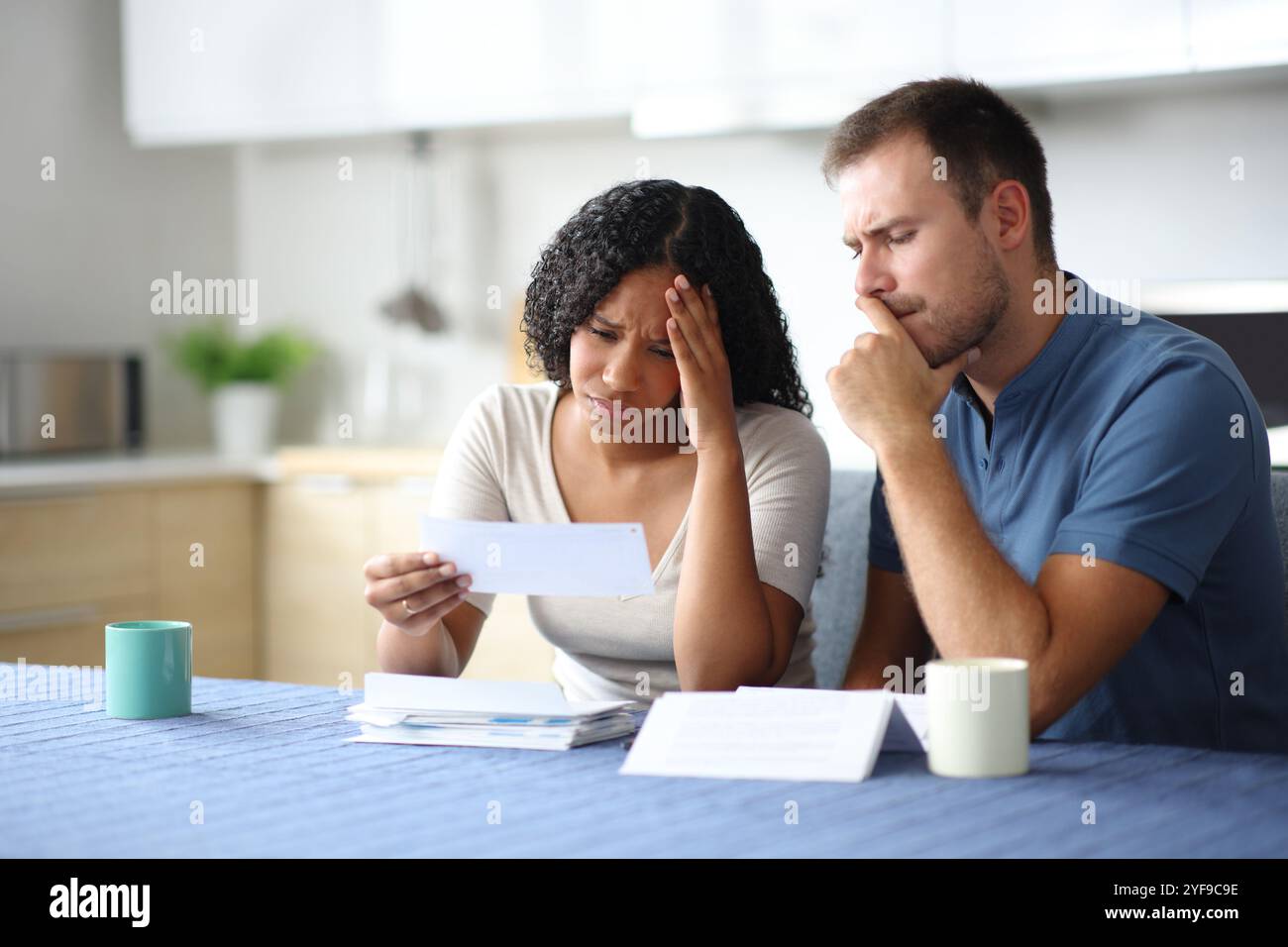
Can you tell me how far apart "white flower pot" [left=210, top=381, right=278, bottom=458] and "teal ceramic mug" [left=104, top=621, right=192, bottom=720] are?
98.3 inches

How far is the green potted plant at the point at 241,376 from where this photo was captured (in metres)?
3.82

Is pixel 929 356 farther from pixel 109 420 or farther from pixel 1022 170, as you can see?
pixel 109 420

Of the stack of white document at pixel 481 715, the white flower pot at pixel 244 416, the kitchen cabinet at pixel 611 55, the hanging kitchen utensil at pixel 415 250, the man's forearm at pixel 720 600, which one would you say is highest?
the kitchen cabinet at pixel 611 55

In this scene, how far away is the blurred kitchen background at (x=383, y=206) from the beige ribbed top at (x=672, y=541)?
46.5 inches

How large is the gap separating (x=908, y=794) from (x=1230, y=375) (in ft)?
1.97

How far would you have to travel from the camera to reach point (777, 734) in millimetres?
1116

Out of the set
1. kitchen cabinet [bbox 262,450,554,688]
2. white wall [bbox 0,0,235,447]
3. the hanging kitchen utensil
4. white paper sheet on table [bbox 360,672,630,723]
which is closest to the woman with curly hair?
white paper sheet on table [bbox 360,672,630,723]

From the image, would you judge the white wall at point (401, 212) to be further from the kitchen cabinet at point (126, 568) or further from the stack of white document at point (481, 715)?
the stack of white document at point (481, 715)

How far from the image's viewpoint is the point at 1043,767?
43.2 inches

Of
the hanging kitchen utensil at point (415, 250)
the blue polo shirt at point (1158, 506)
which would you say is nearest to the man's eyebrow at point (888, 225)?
the blue polo shirt at point (1158, 506)

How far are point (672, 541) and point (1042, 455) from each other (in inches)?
16.5

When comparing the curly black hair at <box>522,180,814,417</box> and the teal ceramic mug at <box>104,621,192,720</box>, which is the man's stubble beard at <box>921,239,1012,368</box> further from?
the teal ceramic mug at <box>104,621,192,720</box>

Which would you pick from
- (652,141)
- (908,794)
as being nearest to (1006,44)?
(652,141)

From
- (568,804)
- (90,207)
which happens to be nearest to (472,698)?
(568,804)
